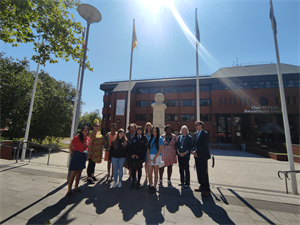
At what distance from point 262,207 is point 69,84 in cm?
3031

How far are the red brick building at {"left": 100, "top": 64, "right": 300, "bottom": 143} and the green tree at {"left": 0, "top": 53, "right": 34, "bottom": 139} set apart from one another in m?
14.7

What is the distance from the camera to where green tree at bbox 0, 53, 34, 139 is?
11.3 m

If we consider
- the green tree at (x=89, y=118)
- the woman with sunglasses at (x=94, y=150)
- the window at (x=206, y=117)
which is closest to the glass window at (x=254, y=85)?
the window at (x=206, y=117)

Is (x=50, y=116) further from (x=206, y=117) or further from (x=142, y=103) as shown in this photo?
(x=206, y=117)

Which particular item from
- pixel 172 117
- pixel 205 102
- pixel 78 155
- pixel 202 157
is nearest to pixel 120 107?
pixel 172 117

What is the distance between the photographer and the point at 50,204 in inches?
124

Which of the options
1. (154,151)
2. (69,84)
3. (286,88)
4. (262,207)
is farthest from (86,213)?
(286,88)

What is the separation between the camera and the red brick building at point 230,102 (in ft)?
80.0

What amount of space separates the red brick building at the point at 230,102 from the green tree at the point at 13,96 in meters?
14.7

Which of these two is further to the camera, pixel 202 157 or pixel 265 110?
pixel 265 110

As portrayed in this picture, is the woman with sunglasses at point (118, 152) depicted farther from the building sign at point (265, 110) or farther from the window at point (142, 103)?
the window at point (142, 103)

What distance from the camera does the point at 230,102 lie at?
2625 cm

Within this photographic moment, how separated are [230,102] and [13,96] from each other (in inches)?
1205

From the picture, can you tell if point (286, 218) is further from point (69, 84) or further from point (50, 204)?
point (69, 84)
